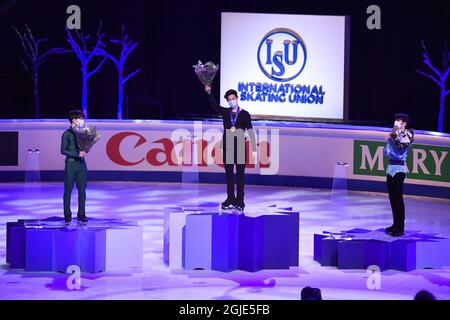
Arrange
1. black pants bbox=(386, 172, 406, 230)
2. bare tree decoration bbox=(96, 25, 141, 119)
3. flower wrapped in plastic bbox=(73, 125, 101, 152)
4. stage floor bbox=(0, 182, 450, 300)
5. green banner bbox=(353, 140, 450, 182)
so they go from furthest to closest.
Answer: bare tree decoration bbox=(96, 25, 141, 119), green banner bbox=(353, 140, 450, 182), black pants bbox=(386, 172, 406, 230), flower wrapped in plastic bbox=(73, 125, 101, 152), stage floor bbox=(0, 182, 450, 300)

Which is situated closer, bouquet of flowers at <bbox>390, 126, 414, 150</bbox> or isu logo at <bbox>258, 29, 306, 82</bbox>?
bouquet of flowers at <bbox>390, 126, 414, 150</bbox>

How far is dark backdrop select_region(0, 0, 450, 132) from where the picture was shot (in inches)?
762

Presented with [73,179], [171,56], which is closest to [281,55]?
[171,56]

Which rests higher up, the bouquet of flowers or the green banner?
the bouquet of flowers

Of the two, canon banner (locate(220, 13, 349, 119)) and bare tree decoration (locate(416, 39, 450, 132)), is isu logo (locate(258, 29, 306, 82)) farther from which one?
bare tree decoration (locate(416, 39, 450, 132))

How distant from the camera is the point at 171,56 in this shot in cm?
2086

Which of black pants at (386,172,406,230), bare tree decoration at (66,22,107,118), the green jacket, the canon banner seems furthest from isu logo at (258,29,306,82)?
the green jacket

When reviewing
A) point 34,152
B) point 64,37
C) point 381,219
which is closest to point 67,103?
point 64,37

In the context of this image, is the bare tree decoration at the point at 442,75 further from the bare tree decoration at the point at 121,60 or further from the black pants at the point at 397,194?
the black pants at the point at 397,194

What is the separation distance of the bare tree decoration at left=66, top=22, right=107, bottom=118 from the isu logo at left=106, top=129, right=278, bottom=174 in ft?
5.69

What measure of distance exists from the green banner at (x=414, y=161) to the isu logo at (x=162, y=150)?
2.22m

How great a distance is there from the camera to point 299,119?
1939cm

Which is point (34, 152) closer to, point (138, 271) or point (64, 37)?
point (64, 37)

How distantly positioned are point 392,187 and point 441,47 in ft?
27.0
